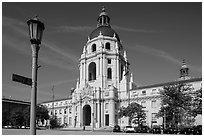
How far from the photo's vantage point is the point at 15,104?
399 feet

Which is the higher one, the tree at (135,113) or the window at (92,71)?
the window at (92,71)

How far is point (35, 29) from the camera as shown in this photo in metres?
7.77

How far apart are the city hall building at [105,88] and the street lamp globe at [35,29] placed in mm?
67024

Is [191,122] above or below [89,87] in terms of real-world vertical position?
below

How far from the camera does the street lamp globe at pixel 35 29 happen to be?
771cm

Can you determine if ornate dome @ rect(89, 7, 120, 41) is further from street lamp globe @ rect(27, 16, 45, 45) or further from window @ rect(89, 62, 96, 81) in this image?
street lamp globe @ rect(27, 16, 45, 45)

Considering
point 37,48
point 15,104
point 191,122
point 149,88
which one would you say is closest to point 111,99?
point 149,88

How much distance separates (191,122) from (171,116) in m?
5.54

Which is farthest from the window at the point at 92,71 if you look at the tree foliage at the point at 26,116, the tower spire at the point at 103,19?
the tree foliage at the point at 26,116

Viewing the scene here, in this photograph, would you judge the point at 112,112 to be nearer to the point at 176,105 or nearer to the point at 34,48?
the point at 176,105

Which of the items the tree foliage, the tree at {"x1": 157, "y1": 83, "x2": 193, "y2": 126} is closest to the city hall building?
the tree foliage

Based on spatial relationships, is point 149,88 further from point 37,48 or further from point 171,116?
point 37,48

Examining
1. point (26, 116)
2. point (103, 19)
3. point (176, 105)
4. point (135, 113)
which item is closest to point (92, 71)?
point (103, 19)

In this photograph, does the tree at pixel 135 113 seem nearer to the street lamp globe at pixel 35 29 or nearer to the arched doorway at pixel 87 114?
the arched doorway at pixel 87 114
